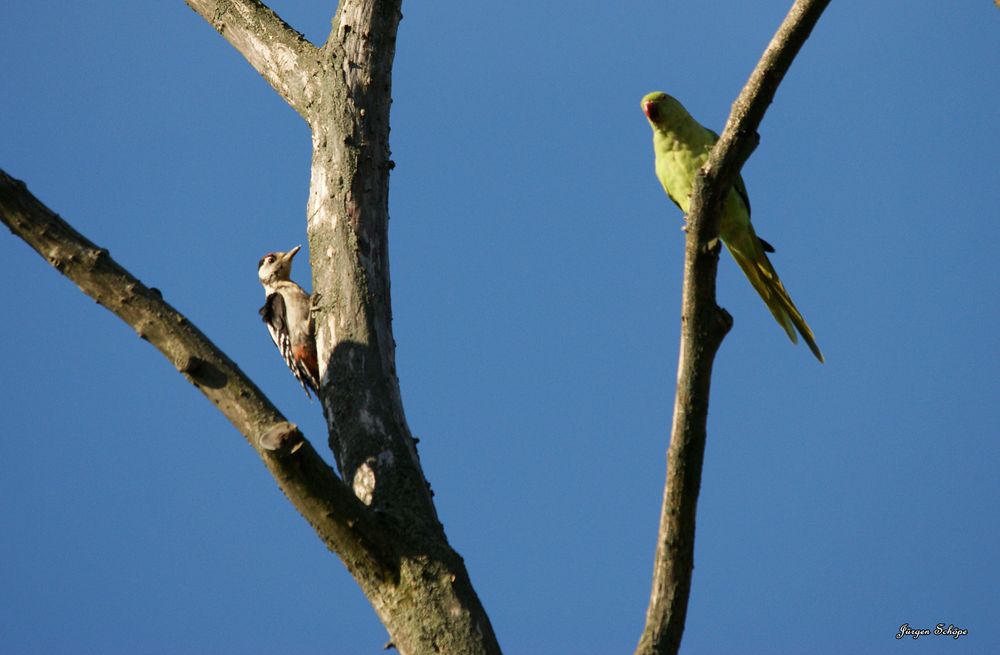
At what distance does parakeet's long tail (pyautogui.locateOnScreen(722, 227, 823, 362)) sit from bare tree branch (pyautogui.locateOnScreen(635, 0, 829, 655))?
255 cm

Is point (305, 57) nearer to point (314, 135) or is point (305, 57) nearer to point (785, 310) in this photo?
point (314, 135)

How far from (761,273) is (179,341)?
3481 millimetres

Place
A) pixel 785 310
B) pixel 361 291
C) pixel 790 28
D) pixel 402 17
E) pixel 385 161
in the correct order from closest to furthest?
pixel 790 28, pixel 361 291, pixel 385 161, pixel 402 17, pixel 785 310

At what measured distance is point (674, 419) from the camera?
2.85m

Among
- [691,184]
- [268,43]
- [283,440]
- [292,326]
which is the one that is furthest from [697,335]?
[292,326]

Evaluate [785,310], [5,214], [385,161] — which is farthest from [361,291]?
[785,310]

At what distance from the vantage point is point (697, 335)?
2.79m

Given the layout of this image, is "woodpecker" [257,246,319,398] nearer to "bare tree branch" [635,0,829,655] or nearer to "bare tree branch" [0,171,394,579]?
"bare tree branch" [0,171,394,579]

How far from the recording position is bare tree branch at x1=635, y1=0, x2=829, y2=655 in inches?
107

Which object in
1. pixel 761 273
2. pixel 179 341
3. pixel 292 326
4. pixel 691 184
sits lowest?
pixel 179 341

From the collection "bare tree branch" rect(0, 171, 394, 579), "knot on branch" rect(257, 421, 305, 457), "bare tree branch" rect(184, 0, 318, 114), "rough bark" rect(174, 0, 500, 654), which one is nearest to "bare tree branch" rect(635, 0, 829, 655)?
"rough bark" rect(174, 0, 500, 654)

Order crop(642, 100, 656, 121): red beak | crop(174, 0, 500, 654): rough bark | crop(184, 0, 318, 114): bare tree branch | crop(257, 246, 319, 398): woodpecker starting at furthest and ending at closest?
crop(257, 246, 319, 398): woodpecker → crop(642, 100, 656, 121): red beak → crop(184, 0, 318, 114): bare tree branch → crop(174, 0, 500, 654): rough bark

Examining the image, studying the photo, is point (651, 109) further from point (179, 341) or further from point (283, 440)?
point (283, 440)

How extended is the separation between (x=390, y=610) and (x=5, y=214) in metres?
1.82
